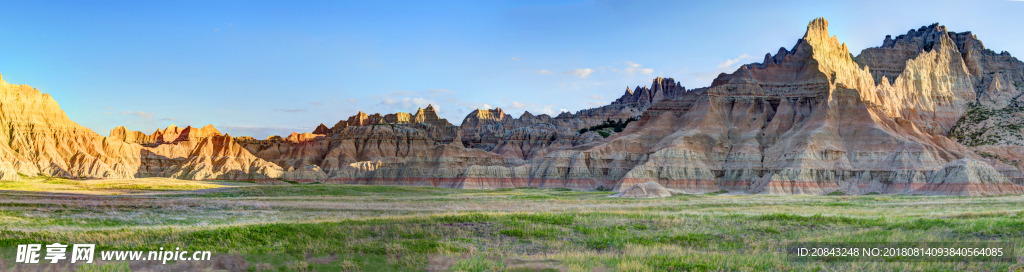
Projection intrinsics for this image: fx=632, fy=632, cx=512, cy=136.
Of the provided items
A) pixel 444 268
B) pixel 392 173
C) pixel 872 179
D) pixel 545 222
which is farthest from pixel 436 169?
pixel 444 268

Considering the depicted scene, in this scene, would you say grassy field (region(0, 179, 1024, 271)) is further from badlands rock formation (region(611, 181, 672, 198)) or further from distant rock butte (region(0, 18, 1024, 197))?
distant rock butte (region(0, 18, 1024, 197))

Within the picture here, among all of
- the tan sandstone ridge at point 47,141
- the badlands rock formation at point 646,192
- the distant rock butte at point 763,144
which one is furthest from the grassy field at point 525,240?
the tan sandstone ridge at point 47,141

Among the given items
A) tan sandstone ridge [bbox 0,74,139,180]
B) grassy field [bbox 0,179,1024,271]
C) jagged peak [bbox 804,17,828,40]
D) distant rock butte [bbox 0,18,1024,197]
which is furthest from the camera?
jagged peak [bbox 804,17,828,40]

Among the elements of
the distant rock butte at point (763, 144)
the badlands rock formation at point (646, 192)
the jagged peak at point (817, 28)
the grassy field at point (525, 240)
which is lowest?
the grassy field at point (525, 240)

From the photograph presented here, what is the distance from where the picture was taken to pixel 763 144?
100 metres

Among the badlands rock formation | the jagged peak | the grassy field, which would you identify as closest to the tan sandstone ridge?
the badlands rock formation

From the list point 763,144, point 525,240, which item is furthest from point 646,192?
point 525,240

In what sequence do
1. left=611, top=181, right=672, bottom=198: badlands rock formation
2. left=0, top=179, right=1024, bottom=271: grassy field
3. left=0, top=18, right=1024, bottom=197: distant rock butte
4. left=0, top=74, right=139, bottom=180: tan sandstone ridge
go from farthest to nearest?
left=0, top=74, right=139, bottom=180: tan sandstone ridge < left=0, top=18, right=1024, bottom=197: distant rock butte < left=611, top=181, right=672, bottom=198: badlands rock formation < left=0, top=179, right=1024, bottom=271: grassy field

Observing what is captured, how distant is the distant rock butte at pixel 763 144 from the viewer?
3327 inches

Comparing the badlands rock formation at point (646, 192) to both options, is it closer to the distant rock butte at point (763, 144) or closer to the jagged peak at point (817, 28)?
the distant rock butte at point (763, 144)

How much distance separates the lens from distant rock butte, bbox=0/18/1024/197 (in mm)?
84500

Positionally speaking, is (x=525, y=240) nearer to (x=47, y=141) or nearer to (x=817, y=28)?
(x=817, y=28)

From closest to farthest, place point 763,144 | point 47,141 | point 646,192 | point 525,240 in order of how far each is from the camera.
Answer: point 525,240 < point 646,192 < point 763,144 < point 47,141

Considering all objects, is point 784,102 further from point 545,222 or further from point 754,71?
point 545,222
